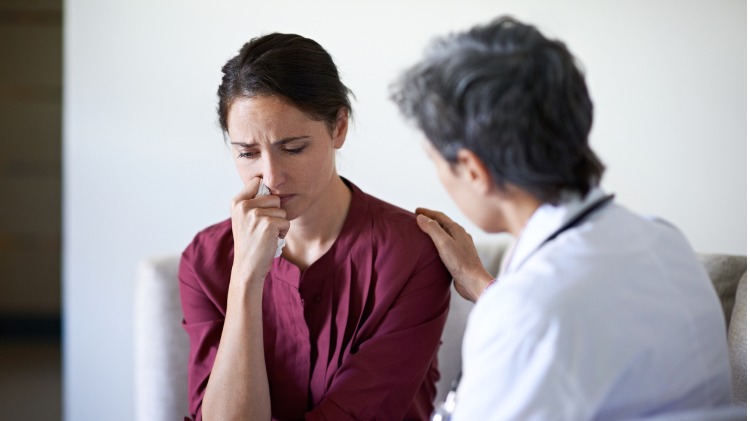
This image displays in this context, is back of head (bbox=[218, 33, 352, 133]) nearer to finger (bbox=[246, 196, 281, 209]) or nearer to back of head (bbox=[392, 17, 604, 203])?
finger (bbox=[246, 196, 281, 209])

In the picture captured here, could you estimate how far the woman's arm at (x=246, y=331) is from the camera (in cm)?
166

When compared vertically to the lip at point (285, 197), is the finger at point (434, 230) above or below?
below

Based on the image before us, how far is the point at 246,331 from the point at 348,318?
23 cm

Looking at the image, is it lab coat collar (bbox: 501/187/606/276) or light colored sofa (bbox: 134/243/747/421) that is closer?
lab coat collar (bbox: 501/187/606/276)

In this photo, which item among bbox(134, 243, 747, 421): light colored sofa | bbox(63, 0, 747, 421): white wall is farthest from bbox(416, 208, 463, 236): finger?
bbox(63, 0, 747, 421): white wall

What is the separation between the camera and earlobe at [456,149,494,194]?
1.13m

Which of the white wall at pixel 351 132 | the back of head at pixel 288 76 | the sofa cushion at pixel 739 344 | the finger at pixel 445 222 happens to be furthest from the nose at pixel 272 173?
the white wall at pixel 351 132

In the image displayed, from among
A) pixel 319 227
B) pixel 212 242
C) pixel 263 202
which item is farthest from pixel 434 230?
pixel 212 242

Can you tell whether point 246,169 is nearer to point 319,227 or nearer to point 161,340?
point 319,227

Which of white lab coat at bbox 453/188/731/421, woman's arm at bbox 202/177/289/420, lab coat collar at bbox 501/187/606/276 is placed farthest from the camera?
woman's arm at bbox 202/177/289/420

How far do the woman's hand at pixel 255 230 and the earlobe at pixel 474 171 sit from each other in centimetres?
62

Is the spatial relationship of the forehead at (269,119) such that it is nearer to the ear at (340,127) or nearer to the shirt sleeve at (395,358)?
the ear at (340,127)

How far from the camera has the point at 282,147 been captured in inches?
66.6

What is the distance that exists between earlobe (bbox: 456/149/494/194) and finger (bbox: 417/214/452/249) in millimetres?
628
